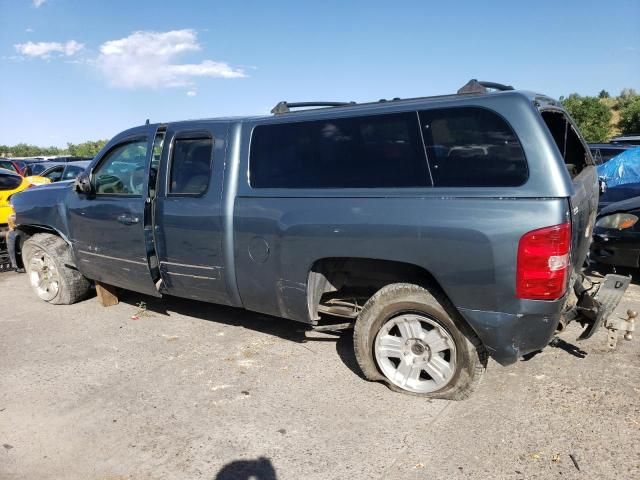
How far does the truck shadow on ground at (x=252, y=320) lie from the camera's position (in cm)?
454

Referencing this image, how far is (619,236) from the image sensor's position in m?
5.89

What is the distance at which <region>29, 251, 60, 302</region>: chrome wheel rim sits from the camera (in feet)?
19.2

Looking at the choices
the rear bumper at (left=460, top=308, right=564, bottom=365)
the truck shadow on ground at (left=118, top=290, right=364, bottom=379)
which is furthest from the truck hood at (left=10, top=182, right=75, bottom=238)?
the rear bumper at (left=460, top=308, right=564, bottom=365)

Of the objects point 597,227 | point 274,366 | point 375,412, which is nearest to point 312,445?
point 375,412

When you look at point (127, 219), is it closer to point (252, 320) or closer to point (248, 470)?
point (252, 320)

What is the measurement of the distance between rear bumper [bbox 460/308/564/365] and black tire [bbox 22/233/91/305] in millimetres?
4600

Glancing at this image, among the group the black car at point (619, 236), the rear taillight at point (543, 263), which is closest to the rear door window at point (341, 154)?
the rear taillight at point (543, 263)

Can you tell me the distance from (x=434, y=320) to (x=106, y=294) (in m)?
4.09

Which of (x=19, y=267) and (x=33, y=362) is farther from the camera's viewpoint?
(x=19, y=267)

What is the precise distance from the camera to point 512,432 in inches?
122

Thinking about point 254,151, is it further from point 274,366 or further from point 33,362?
point 33,362

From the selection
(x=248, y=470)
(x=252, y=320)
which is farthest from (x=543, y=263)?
(x=252, y=320)

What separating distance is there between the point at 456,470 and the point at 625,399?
57.9 inches

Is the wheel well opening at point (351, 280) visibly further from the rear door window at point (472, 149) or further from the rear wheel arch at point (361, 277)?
the rear door window at point (472, 149)
